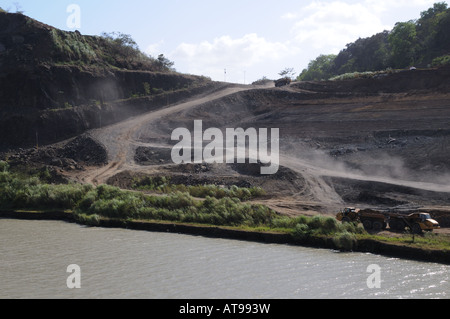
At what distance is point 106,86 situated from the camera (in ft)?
150

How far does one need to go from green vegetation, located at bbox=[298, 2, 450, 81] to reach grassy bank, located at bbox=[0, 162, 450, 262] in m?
34.5

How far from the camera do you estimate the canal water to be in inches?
499

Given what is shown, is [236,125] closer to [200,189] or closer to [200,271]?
[200,189]

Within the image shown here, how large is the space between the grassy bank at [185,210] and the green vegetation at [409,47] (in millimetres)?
34474

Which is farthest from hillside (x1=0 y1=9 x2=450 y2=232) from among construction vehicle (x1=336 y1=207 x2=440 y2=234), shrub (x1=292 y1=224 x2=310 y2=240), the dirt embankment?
shrub (x1=292 y1=224 x2=310 y2=240)

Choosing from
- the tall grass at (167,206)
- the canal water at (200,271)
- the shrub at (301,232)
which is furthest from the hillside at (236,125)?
the canal water at (200,271)

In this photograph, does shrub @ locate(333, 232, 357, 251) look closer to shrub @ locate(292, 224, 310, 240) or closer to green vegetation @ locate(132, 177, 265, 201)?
shrub @ locate(292, 224, 310, 240)

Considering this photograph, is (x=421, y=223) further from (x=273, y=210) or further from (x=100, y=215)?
(x=100, y=215)

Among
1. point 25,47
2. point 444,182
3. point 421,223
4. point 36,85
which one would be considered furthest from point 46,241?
point 25,47

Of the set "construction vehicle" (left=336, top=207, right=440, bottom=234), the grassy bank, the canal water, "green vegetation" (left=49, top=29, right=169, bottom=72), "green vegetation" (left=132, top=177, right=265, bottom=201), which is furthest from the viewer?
"green vegetation" (left=49, top=29, right=169, bottom=72)

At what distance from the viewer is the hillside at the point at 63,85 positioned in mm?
40219

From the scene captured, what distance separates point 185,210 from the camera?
911 inches

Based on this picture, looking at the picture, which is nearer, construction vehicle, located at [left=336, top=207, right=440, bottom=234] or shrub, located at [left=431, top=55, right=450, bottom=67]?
construction vehicle, located at [left=336, top=207, right=440, bottom=234]

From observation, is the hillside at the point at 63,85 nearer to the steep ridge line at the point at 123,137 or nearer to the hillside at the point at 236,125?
the hillside at the point at 236,125
